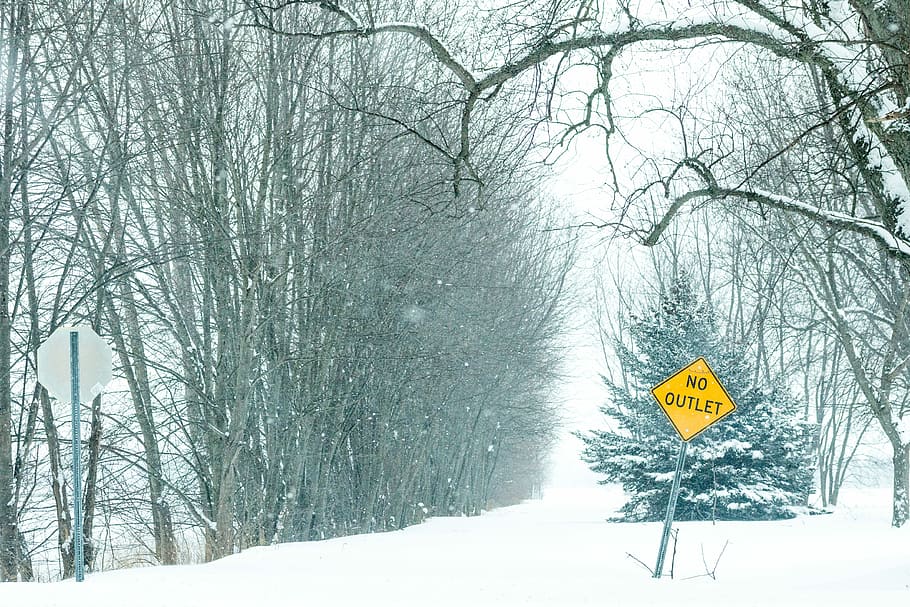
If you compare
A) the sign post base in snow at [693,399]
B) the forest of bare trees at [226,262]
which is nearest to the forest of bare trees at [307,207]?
the forest of bare trees at [226,262]

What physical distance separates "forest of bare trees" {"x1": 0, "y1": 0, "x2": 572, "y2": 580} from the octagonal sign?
132 centimetres

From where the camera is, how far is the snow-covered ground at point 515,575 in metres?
→ 7.47

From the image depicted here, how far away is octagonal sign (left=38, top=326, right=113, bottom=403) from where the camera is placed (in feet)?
28.1

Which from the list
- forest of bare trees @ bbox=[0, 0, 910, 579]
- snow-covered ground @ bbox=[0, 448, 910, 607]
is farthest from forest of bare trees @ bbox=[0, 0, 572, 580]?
snow-covered ground @ bbox=[0, 448, 910, 607]

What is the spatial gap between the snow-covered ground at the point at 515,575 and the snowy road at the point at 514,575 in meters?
0.02

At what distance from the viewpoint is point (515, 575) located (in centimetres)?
991

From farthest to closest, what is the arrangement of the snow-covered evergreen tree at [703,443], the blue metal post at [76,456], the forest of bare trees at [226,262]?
the snow-covered evergreen tree at [703,443], the forest of bare trees at [226,262], the blue metal post at [76,456]

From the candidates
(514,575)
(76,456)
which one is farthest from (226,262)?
(514,575)

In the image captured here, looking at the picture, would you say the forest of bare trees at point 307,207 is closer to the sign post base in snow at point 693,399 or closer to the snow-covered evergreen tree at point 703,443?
the sign post base in snow at point 693,399

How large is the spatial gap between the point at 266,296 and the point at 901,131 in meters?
8.23

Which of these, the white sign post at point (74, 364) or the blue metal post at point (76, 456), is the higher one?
the white sign post at point (74, 364)

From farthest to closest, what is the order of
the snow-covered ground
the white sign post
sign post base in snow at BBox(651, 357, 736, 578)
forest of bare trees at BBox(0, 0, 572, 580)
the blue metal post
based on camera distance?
forest of bare trees at BBox(0, 0, 572, 580) → sign post base in snow at BBox(651, 357, 736, 578) → the white sign post → the blue metal post → the snow-covered ground

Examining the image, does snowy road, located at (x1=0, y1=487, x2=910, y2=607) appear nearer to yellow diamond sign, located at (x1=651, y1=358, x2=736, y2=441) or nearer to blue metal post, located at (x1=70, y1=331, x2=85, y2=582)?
blue metal post, located at (x1=70, y1=331, x2=85, y2=582)

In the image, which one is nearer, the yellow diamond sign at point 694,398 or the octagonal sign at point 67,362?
the octagonal sign at point 67,362
